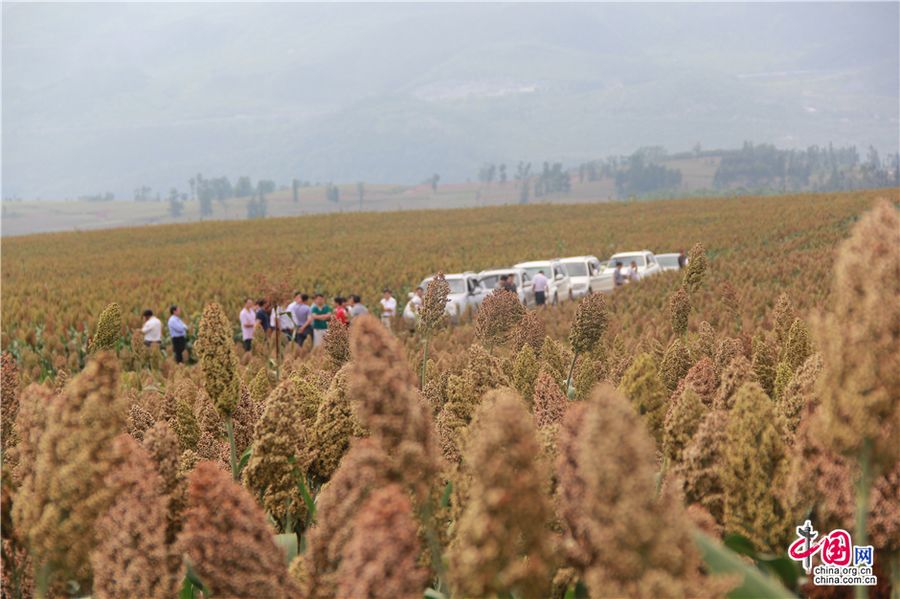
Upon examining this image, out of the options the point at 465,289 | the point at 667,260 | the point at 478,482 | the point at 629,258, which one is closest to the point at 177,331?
the point at 465,289

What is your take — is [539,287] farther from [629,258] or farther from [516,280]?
[629,258]

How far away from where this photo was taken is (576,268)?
37.1 metres

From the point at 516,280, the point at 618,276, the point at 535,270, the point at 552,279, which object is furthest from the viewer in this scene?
the point at 535,270

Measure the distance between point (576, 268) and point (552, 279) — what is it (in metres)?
3.41

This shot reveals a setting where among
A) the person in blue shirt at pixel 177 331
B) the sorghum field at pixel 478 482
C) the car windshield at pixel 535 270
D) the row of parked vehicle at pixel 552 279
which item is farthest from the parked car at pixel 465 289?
the sorghum field at pixel 478 482

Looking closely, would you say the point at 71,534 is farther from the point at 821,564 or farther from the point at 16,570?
the point at 821,564

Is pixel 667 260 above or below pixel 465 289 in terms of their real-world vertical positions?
below

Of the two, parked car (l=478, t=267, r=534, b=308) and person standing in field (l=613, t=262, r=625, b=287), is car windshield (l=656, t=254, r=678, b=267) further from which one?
parked car (l=478, t=267, r=534, b=308)

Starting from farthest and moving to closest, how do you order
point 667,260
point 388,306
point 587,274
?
point 667,260, point 587,274, point 388,306

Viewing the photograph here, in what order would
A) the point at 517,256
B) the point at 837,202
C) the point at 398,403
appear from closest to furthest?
the point at 398,403, the point at 517,256, the point at 837,202

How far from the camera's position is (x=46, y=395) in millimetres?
1894

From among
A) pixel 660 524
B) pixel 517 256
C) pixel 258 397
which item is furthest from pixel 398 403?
pixel 517 256

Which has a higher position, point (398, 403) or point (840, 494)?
point (398, 403)

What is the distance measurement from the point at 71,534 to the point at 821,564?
1.40 metres
